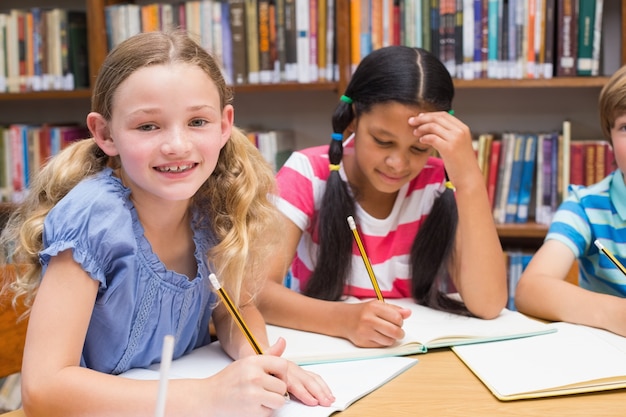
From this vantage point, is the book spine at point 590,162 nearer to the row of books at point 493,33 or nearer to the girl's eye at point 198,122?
the row of books at point 493,33

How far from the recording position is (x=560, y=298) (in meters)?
1.21

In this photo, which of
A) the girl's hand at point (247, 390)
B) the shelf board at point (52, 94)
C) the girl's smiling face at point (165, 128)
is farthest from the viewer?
the shelf board at point (52, 94)

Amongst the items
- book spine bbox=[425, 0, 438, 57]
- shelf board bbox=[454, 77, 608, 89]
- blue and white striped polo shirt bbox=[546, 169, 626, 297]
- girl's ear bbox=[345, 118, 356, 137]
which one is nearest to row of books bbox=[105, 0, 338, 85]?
book spine bbox=[425, 0, 438, 57]

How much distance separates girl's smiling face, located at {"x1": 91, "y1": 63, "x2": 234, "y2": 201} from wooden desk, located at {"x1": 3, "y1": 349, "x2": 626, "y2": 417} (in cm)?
34

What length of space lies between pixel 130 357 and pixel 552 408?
56 cm

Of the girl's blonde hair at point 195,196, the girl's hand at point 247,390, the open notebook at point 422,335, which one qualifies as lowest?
the open notebook at point 422,335

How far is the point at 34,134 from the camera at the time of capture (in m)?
2.55

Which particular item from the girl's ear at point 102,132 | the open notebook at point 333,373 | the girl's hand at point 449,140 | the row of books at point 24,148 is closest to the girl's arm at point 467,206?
the girl's hand at point 449,140

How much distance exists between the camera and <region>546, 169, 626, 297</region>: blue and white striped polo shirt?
1.36 meters

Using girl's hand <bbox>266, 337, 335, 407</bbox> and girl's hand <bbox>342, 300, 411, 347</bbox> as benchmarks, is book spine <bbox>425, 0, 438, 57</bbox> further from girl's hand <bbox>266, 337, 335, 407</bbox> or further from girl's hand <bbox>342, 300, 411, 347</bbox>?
girl's hand <bbox>266, 337, 335, 407</bbox>

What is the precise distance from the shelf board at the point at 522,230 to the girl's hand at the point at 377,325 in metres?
1.19

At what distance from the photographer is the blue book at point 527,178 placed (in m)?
2.16

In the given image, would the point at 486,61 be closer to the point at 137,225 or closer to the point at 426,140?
the point at 426,140

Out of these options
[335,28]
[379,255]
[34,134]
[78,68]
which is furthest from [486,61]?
[34,134]
